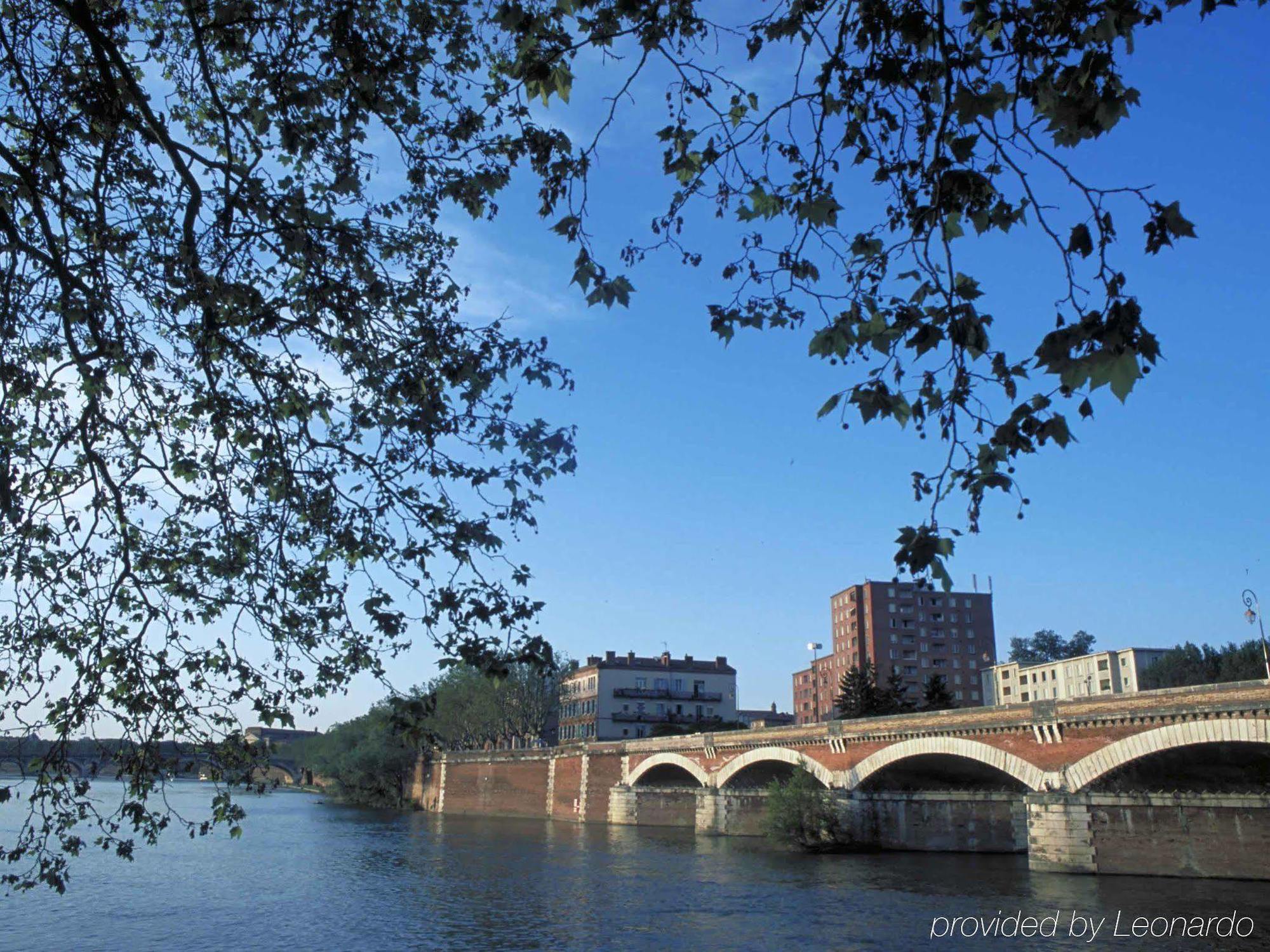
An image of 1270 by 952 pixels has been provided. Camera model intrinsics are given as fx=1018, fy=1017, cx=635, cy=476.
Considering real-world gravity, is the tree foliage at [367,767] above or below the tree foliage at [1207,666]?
below

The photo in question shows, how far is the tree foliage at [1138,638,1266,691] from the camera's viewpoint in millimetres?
63094

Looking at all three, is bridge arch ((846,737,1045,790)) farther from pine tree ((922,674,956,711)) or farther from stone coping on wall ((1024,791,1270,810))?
pine tree ((922,674,956,711))

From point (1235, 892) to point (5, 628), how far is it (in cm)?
2790

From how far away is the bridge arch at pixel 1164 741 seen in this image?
85.8 ft

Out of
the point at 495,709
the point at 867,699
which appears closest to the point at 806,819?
the point at 867,699

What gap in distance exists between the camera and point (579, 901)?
28.3 meters

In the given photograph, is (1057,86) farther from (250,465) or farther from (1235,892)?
(1235,892)

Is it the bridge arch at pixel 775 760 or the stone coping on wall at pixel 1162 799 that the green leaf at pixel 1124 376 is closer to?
the stone coping on wall at pixel 1162 799

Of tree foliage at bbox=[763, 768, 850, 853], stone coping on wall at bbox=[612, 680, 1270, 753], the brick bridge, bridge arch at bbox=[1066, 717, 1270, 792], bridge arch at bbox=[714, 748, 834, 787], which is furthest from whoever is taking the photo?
bridge arch at bbox=[714, 748, 834, 787]

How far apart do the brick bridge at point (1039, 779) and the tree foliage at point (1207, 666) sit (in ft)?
103

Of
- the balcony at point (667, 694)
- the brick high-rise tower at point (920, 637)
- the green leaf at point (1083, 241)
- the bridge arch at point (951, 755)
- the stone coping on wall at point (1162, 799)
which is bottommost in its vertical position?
the stone coping on wall at point (1162, 799)

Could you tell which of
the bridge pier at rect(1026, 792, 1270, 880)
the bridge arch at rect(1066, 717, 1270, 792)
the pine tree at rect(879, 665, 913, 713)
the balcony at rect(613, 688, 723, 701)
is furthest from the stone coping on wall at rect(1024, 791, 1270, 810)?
the balcony at rect(613, 688, 723, 701)

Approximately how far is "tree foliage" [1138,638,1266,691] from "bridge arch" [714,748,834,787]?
31.0m

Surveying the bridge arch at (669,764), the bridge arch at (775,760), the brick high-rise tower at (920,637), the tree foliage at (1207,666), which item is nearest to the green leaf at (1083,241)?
the bridge arch at (775,760)
